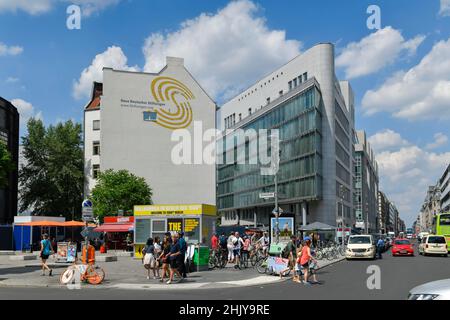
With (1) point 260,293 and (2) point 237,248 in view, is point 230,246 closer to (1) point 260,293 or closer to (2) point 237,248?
(2) point 237,248

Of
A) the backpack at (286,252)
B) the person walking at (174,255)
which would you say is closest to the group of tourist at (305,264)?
the backpack at (286,252)

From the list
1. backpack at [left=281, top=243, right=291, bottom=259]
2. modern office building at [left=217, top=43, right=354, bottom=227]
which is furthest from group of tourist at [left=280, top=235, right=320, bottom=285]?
modern office building at [left=217, top=43, right=354, bottom=227]

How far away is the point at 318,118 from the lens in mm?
77750

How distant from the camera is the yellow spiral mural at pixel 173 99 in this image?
73.2 meters

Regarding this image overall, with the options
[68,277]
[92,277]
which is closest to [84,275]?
[92,277]

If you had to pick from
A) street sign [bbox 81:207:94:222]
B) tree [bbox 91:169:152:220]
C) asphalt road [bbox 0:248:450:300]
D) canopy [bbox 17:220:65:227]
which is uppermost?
tree [bbox 91:169:152:220]

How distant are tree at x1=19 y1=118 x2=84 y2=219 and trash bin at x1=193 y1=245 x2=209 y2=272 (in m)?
Result: 53.9

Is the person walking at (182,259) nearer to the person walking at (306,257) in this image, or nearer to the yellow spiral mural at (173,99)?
the person walking at (306,257)

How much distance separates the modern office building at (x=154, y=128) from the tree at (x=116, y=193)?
7.17 m

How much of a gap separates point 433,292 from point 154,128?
65.9 meters

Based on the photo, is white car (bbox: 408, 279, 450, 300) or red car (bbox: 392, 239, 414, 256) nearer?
white car (bbox: 408, 279, 450, 300)

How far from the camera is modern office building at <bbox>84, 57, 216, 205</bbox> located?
71.1 metres

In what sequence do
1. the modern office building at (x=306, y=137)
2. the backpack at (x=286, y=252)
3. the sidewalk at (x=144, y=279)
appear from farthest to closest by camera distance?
the modern office building at (x=306, y=137) → the backpack at (x=286, y=252) → the sidewalk at (x=144, y=279)

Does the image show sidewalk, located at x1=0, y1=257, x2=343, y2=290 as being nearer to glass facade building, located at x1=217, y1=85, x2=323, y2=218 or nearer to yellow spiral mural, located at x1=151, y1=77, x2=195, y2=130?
yellow spiral mural, located at x1=151, y1=77, x2=195, y2=130
